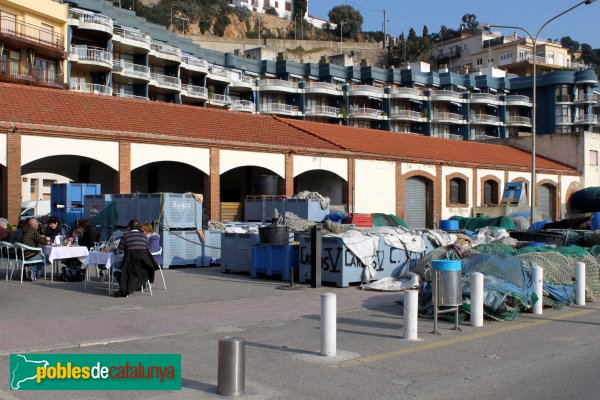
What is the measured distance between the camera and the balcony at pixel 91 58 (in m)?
57.3

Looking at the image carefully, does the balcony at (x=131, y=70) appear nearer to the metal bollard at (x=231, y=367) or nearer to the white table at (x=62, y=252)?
the white table at (x=62, y=252)

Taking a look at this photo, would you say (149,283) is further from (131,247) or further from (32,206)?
(32,206)

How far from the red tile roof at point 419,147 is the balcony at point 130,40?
96.0 ft

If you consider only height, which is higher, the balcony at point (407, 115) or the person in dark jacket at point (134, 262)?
the balcony at point (407, 115)

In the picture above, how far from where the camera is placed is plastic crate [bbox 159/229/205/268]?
20.3 meters

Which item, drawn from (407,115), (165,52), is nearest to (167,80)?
(165,52)

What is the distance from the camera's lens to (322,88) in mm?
86000

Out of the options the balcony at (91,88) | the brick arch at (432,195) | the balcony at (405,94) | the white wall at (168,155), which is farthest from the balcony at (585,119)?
the white wall at (168,155)

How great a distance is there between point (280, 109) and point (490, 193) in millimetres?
43762

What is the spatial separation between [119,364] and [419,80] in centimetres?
9214

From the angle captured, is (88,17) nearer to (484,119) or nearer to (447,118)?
(447,118)

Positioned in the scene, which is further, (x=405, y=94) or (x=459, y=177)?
(x=405, y=94)

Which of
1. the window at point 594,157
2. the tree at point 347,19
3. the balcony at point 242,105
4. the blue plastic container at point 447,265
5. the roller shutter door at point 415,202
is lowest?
the blue plastic container at point 447,265

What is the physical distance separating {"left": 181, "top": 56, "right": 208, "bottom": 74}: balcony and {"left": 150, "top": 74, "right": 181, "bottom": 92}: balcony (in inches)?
128
